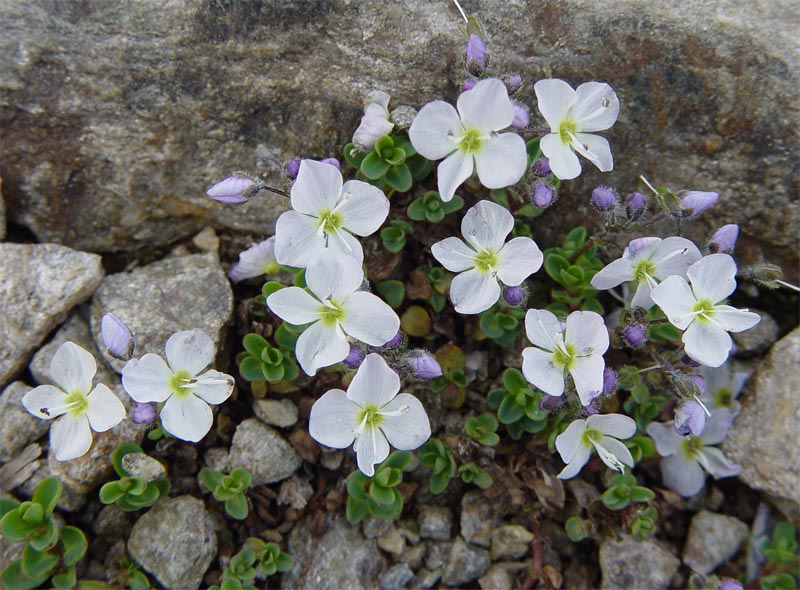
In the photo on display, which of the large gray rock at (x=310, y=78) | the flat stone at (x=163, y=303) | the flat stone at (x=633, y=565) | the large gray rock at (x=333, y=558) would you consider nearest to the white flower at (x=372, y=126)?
the large gray rock at (x=310, y=78)

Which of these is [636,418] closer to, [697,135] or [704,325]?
[704,325]

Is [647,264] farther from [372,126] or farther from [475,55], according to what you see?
[372,126]

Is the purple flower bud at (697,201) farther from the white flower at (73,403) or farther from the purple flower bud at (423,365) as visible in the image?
the white flower at (73,403)

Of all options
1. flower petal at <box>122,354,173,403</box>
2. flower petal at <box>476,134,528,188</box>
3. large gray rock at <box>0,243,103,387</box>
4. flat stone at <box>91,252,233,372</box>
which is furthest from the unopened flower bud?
large gray rock at <box>0,243,103,387</box>

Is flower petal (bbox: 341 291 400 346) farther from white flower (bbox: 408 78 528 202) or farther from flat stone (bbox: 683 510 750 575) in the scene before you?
flat stone (bbox: 683 510 750 575)

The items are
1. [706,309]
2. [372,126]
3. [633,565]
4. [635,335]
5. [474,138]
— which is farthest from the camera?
[633,565]

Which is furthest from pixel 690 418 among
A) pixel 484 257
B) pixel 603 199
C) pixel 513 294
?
pixel 484 257
